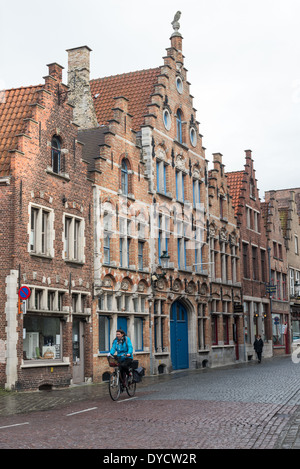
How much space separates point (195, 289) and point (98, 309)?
9.14m

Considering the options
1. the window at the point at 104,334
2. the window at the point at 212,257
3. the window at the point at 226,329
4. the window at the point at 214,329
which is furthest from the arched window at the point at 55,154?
the window at the point at 226,329

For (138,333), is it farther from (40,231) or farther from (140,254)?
(40,231)

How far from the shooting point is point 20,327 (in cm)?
1892

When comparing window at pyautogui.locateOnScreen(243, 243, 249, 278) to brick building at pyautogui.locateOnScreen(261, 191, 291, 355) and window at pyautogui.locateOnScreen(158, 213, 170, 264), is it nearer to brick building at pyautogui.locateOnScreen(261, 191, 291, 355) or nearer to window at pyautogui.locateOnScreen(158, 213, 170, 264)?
brick building at pyautogui.locateOnScreen(261, 191, 291, 355)

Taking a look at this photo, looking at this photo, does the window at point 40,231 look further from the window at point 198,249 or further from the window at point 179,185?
the window at point 198,249

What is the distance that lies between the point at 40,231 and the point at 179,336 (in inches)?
463

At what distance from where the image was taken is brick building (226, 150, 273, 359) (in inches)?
1563

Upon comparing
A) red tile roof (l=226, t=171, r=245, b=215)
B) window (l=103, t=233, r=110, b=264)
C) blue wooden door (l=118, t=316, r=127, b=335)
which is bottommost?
blue wooden door (l=118, t=316, r=127, b=335)

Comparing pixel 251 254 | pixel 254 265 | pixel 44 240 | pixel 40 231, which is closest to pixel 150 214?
pixel 44 240

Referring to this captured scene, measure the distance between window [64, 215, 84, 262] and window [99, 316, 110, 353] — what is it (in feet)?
8.85

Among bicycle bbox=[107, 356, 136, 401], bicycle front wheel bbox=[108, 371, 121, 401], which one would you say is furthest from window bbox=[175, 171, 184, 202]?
bicycle front wheel bbox=[108, 371, 121, 401]

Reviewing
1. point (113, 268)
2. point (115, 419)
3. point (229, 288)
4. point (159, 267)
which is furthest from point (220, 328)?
point (115, 419)

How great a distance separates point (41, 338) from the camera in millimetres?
20297

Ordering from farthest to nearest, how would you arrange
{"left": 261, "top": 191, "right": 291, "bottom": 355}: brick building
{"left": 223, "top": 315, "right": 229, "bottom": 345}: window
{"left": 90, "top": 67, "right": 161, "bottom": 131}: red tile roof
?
{"left": 261, "top": 191, "right": 291, "bottom": 355}: brick building, {"left": 223, "top": 315, "right": 229, "bottom": 345}: window, {"left": 90, "top": 67, "right": 161, "bottom": 131}: red tile roof
